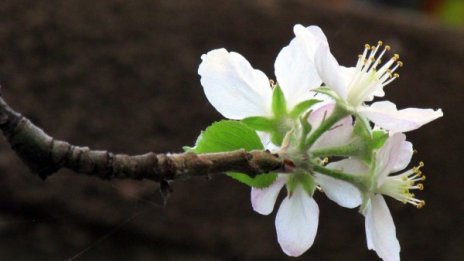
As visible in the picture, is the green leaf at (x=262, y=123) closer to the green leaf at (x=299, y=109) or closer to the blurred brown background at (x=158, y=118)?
the green leaf at (x=299, y=109)

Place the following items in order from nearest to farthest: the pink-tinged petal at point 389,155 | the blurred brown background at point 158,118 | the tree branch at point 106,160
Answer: the tree branch at point 106,160, the pink-tinged petal at point 389,155, the blurred brown background at point 158,118

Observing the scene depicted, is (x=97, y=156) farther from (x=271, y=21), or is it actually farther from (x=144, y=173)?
(x=271, y=21)

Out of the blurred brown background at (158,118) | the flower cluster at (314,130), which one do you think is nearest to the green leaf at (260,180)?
the flower cluster at (314,130)

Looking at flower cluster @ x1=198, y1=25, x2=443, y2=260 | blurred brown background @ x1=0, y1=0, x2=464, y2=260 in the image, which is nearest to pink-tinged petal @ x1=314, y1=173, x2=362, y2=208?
flower cluster @ x1=198, y1=25, x2=443, y2=260

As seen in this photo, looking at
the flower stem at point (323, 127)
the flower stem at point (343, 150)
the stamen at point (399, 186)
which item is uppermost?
the flower stem at point (323, 127)

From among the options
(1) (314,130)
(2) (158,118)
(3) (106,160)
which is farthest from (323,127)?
(2) (158,118)

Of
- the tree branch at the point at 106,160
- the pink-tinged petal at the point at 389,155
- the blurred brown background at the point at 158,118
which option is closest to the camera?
the tree branch at the point at 106,160

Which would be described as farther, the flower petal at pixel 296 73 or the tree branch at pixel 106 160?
the flower petal at pixel 296 73

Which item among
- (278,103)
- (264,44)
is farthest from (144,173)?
(264,44)
